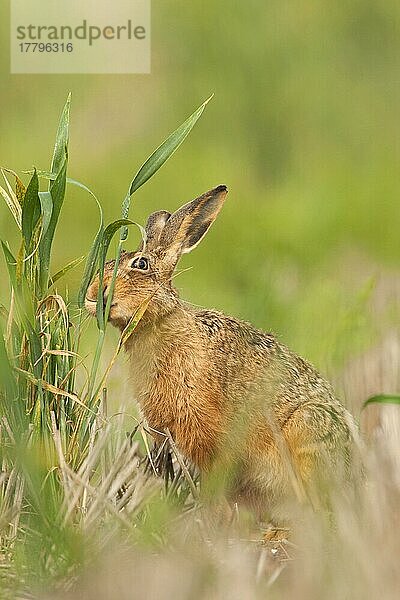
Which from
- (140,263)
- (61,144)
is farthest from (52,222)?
(140,263)

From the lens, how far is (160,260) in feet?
14.6

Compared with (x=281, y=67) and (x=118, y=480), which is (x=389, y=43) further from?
(x=118, y=480)

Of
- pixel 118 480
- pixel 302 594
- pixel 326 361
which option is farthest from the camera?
pixel 326 361

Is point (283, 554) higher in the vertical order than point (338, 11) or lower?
lower

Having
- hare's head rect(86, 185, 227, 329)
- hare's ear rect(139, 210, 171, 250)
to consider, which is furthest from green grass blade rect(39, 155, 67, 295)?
hare's ear rect(139, 210, 171, 250)

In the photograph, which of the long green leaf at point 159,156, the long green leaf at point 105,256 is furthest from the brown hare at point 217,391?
the long green leaf at point 159,156

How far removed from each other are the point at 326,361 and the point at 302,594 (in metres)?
2.14

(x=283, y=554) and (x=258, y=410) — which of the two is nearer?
(x=283, y=554)

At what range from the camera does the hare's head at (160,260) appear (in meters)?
4.25

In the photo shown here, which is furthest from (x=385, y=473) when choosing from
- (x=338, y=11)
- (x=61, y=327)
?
(x=338, y=11)

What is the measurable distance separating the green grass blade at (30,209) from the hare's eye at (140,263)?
53cm

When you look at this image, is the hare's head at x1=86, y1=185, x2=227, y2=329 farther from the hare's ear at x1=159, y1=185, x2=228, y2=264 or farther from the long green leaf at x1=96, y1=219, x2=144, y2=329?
the long green leaf at x1=96, y1=219, x2=144, y2=329

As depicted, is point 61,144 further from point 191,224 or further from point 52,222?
point 191,224

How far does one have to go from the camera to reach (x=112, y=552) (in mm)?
3324
